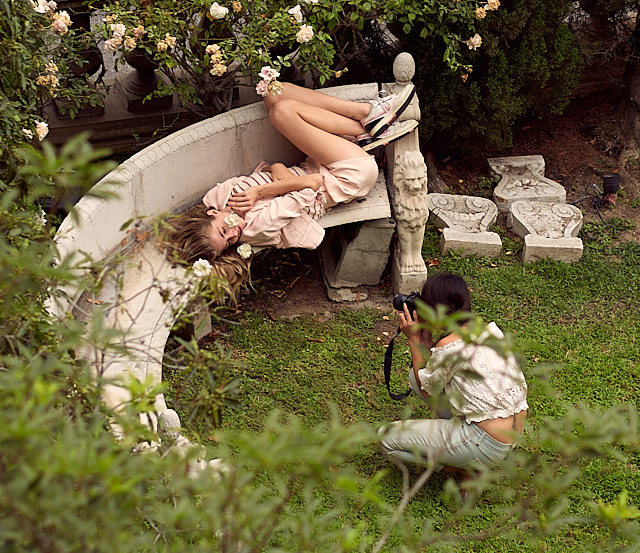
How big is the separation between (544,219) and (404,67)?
1565 mm

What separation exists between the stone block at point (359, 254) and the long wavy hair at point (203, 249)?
2.44ft

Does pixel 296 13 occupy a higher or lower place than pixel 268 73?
higher

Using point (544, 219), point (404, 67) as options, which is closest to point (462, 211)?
point (544, 219)

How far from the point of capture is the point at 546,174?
19.9 feet

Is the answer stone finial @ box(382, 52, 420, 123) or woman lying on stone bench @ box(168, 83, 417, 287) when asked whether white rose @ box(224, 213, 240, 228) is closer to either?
woman lying on stone bench @ box(168, 83, 417, 287)

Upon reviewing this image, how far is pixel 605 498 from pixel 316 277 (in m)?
2.26

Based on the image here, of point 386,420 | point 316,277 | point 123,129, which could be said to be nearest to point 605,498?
point 386,420

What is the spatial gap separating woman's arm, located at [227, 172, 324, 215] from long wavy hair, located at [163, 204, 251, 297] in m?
0.18

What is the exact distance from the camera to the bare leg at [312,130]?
441cm

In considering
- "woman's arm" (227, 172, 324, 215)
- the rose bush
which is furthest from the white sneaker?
"woman's arm" (227, 172, 324, 215)

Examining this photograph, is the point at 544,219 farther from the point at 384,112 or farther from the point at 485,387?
the point at 485,387

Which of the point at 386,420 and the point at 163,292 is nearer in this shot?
the point at 163,292

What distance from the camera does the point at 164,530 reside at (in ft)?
6.20

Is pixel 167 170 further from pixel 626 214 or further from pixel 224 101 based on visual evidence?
pixel 626 214
